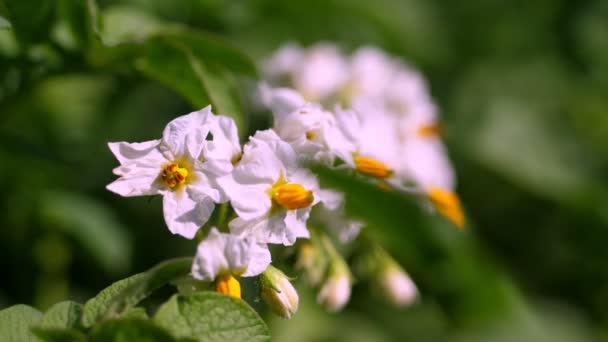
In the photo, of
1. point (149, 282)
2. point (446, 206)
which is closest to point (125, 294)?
point (149, 282)

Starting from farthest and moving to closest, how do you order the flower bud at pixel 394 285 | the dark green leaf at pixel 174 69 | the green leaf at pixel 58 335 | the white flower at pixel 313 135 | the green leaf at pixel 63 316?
1. the flower bud at pixel 394 285
2. the dark green leaf at pixel 174 69
3. the white flower at pixel 313 135
4. the green leaf at pixel 63 316
5. the green leaf at pixel 58 335

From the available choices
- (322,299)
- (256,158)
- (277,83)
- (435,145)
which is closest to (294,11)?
(277,83)

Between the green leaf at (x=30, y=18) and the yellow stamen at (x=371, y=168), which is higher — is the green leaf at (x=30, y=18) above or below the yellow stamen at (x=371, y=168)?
above

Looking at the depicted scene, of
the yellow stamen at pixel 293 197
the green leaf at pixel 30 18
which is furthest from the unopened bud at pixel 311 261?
the green leaf at pixel 30 18

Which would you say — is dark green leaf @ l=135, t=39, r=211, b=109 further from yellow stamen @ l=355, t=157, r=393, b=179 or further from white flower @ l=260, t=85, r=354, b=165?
yellow stamen @ l=355, t=157, r=393, b=179

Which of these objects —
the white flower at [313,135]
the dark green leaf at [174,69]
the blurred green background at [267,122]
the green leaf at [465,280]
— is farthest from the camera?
the green leaf at [465,280]

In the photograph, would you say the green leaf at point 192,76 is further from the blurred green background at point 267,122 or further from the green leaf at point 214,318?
the green leaf at point 214,318

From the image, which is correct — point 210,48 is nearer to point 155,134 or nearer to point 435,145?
point 155,134

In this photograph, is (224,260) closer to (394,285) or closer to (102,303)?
(102,303)
